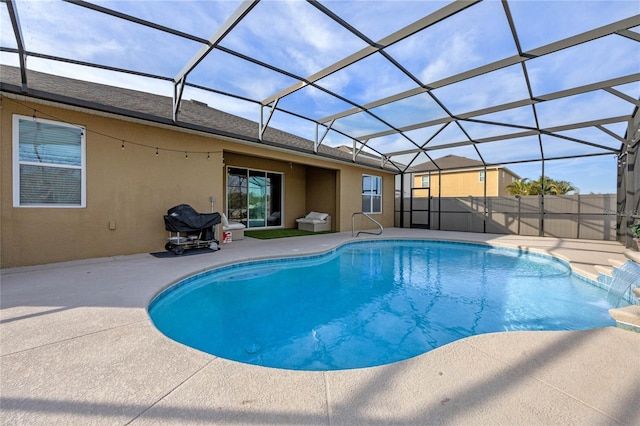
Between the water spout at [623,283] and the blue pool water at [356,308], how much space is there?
0.15 metres

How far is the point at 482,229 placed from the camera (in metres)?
12.0

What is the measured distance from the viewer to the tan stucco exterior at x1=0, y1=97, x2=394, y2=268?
4887 millimetres

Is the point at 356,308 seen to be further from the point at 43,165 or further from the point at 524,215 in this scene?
the point at 524,215

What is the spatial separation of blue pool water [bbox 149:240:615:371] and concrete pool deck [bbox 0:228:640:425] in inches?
34.1

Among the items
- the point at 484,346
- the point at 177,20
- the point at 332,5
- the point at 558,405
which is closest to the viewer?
the point at 558,405

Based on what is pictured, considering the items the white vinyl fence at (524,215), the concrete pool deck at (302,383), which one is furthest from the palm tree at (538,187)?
the concrete pool deck at (302,383)

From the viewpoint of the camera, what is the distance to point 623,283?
4445mm

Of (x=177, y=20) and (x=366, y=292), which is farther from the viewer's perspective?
(x=366, y=292)

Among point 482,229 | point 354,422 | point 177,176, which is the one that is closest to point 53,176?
point 177,176

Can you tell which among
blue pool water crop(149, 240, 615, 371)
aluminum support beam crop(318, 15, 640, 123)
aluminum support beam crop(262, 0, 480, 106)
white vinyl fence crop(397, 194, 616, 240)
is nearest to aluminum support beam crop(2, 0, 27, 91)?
blue pool water crop(149, 240, 615, 371)

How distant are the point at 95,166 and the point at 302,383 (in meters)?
6.28

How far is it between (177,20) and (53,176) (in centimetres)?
375

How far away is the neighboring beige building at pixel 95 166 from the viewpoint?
4.87 m

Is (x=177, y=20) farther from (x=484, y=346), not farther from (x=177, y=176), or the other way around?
(x=484, y=346)
